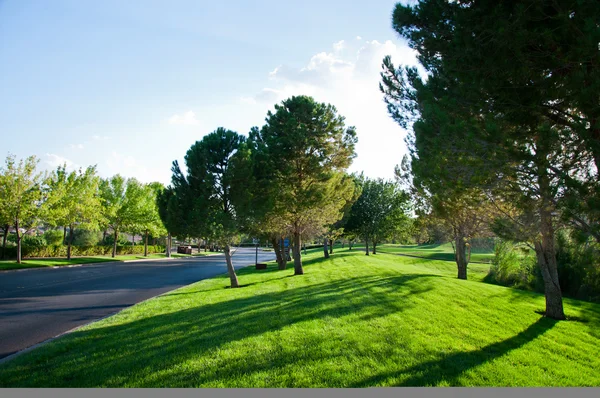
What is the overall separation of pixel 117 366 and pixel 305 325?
3598mm

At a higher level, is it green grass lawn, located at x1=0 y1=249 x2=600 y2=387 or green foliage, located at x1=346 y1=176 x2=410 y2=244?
green foliage, located at x1=346 y1=176 x2=410 y2=244

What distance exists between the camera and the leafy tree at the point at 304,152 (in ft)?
58.3

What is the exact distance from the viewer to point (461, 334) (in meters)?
7.09

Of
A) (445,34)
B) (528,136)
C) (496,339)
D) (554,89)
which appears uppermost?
(445,34)

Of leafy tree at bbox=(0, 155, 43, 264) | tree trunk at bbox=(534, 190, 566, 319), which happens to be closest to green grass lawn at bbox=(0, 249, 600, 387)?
tree trunk at bbox=(534, 190, 566, 319)

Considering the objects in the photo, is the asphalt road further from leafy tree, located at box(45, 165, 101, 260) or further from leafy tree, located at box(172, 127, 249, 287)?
leafy tree, located at box(45, 165, 101, 260)

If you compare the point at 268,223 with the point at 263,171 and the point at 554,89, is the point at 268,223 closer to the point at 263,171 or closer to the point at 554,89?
the point at 263,171

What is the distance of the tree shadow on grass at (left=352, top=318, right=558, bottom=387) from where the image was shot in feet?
15.5

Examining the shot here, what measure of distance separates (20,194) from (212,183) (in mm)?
19909

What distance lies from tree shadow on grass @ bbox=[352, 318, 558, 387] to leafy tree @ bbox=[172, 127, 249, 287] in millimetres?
10510

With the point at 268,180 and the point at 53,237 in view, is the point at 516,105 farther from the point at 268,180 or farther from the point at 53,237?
the point at 53,237

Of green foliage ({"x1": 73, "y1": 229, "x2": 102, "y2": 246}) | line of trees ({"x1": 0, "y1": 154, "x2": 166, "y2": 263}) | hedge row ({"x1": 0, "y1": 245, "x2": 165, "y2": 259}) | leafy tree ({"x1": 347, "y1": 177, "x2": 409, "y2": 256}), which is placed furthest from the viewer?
green foliage ({"x1": 73, "y1": 229, "x2": 102, "y2": 246})

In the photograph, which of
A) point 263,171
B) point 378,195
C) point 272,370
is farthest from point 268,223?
point 378,195

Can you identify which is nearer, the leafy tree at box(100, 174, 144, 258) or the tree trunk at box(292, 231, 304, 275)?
the tree trunk at box(292, 231, 304, 275)
